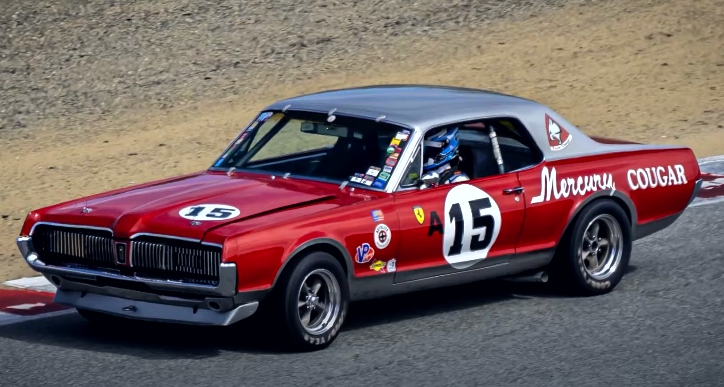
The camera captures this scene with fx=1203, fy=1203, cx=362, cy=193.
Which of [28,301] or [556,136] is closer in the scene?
[28,301]

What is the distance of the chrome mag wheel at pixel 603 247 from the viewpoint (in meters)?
8.76

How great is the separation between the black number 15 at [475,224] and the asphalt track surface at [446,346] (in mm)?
525

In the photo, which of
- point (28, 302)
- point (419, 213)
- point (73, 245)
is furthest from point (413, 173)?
point (28, 302)

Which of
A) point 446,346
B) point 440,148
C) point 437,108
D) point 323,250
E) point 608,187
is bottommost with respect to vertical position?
point 446,346

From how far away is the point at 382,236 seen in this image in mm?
7422

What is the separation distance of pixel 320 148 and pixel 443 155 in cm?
89

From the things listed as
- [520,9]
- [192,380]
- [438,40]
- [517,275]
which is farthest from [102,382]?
[520,9]

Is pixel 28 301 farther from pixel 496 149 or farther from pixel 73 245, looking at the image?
pixel 496 149

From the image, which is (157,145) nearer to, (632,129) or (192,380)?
(632,129)

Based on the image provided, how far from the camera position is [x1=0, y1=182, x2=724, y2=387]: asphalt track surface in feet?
22.2

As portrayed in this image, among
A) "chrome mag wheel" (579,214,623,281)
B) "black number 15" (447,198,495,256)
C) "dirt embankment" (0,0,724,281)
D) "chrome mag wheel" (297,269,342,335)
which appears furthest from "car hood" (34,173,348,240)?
"dirt embankment" (0,0,724,281)

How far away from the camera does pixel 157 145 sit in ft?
50.5

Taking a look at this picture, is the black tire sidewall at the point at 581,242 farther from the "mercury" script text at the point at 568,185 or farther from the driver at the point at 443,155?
the driver at the point at 443,155

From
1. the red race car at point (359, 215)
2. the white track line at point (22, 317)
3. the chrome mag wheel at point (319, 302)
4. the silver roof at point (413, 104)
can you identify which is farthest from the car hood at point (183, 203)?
the white track line at point (22, 317)
